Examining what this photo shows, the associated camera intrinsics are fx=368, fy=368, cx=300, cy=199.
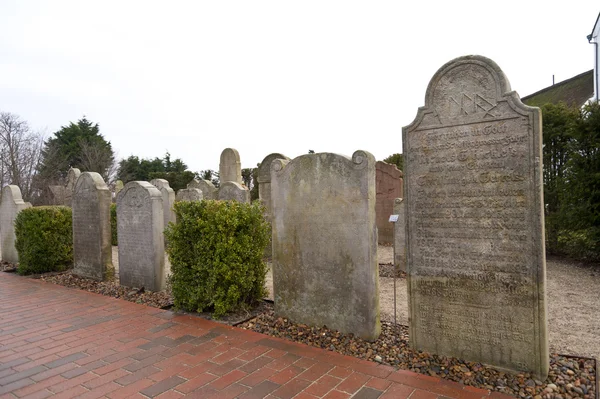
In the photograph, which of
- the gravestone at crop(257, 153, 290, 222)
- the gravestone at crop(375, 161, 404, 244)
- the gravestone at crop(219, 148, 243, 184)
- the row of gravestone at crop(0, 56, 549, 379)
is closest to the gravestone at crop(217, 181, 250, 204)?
the gravestone at crop(257, 153, 290, 222)

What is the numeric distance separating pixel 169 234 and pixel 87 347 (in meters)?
1.81

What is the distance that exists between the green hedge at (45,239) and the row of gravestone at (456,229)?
6.44 m

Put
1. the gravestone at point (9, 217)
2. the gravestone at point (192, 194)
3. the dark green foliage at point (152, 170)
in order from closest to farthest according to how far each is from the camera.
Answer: the gravestone at point (9, 217) → the gravestone at point (192, 194) → the dark green foliage at point (152, 170)

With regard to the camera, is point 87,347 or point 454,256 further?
point 87,347

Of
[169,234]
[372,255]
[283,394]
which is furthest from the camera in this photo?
[169,234]

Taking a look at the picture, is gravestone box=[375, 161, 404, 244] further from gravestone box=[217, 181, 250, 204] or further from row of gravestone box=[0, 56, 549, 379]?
row of gravestone box=[0, 56, 549, 379]

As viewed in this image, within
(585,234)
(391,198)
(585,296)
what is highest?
(391,198)

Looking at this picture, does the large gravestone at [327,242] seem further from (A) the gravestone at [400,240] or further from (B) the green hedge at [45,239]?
(B) the green hedge at [45,239]

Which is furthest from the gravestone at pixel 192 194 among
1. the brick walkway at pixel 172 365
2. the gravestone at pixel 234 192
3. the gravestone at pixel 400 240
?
the brick walkway at pixel 172 365

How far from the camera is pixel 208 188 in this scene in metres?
12.9

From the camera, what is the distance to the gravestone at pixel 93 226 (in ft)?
23.4

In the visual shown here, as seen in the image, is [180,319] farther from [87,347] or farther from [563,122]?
[563,122]

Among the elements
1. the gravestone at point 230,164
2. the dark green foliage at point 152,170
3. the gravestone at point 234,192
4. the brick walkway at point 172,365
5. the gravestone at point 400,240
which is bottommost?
the brick walkway at point 172,365

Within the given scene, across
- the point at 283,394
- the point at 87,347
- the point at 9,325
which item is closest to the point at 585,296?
the point at 283,394
